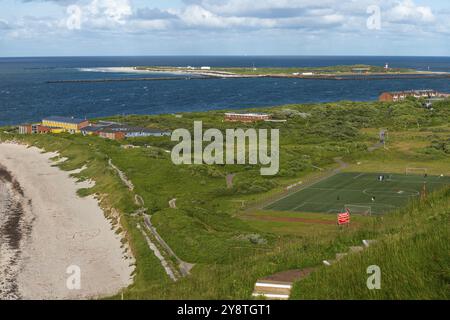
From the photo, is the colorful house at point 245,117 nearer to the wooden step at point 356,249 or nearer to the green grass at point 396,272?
the wooden step at point 356,249

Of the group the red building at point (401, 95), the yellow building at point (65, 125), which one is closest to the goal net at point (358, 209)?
the yellow building at point (65, 125)

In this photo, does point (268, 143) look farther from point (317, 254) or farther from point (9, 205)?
point (317, 254)

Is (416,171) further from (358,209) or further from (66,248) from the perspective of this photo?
(66,248)

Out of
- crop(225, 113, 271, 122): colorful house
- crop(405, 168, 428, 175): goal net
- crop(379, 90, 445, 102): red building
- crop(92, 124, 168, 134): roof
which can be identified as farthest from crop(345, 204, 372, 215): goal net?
crop(379, 90, 445, 102): red building

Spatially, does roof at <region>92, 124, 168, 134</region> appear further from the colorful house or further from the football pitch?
the football pitch

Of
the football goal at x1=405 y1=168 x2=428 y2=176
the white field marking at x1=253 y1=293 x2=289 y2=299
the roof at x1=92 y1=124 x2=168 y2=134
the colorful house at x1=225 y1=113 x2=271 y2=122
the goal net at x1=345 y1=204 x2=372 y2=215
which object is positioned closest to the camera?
the white field marking at x1=253 y1=293 x2=289 y2=299

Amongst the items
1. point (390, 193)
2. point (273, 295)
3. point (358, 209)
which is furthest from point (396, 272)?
point (390, 193)
